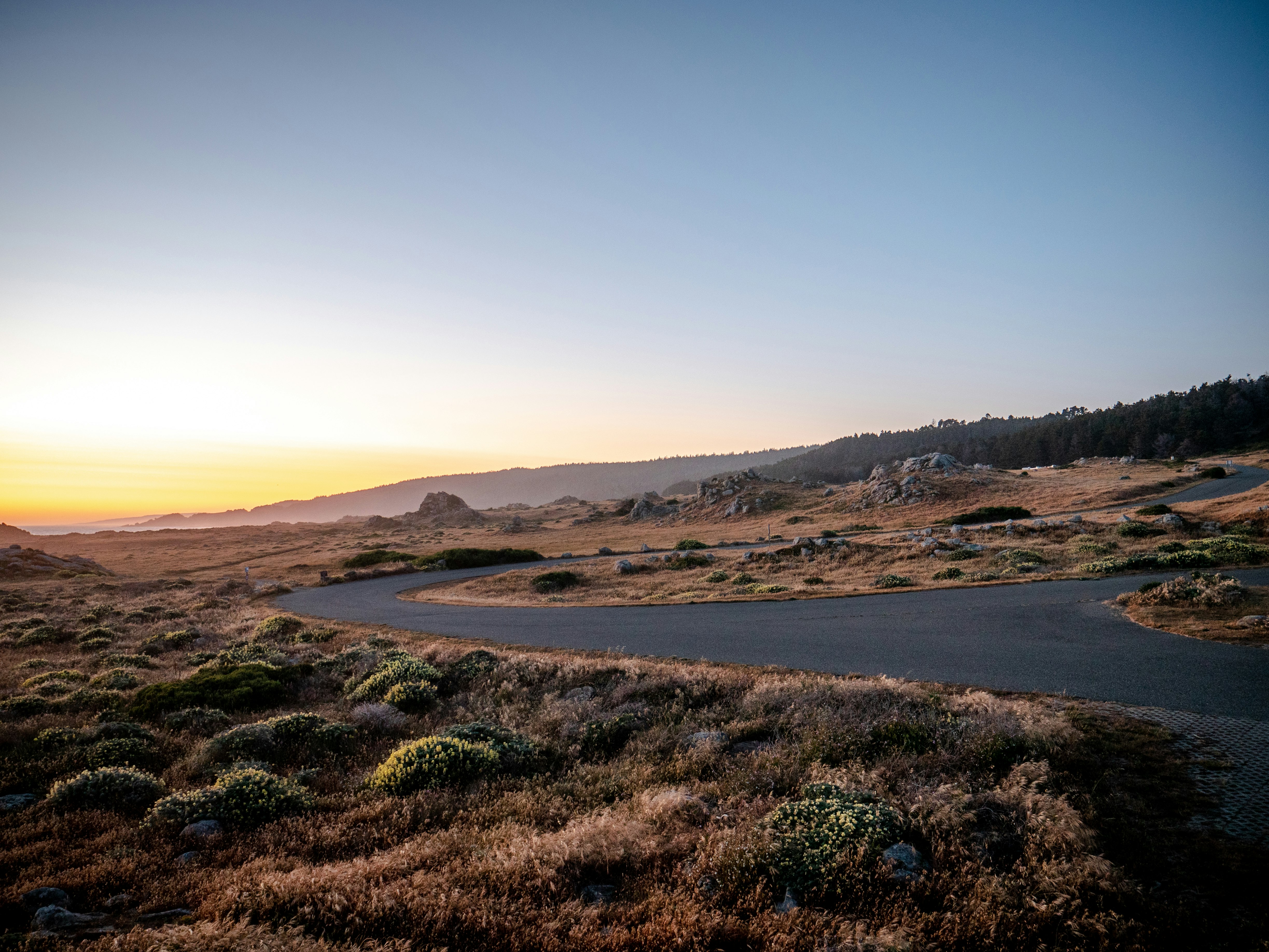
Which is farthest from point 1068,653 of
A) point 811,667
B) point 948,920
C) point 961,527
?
point 961,527

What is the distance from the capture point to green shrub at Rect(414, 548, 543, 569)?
43250mm

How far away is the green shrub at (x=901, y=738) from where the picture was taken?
7.44m

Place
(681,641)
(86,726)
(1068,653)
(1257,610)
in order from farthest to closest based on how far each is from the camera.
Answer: (681,641) < (1257,610) < (1068,653) < (86,726)

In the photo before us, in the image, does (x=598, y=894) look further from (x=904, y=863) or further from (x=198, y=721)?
(x=198, y=721)

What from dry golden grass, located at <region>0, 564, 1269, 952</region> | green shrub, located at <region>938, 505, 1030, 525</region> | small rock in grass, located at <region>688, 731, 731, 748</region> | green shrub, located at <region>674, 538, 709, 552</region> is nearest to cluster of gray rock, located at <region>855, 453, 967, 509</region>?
green shrub, located at <region>938, 505, 1030, 525</region>

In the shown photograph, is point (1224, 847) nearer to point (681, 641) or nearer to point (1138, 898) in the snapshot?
point (1138, 898)

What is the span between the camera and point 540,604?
24.9 metres

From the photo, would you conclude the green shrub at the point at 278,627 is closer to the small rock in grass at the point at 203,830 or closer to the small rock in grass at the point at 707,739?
the small rock in grass at the point at 203,830

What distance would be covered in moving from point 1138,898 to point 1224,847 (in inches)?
56.2

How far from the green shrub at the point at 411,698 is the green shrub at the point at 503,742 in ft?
6.20

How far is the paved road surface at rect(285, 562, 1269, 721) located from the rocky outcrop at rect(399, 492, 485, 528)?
3574 inches

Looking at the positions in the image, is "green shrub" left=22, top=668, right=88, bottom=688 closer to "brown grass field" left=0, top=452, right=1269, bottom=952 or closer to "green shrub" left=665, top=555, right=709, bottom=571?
"brown grass field" left=0, top=452, right=1269, bottom=952

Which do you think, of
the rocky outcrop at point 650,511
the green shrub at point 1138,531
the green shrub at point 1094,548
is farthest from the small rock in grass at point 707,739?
the rocky outcrop at point 650,511

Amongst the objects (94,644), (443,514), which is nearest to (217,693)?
(94,644)
